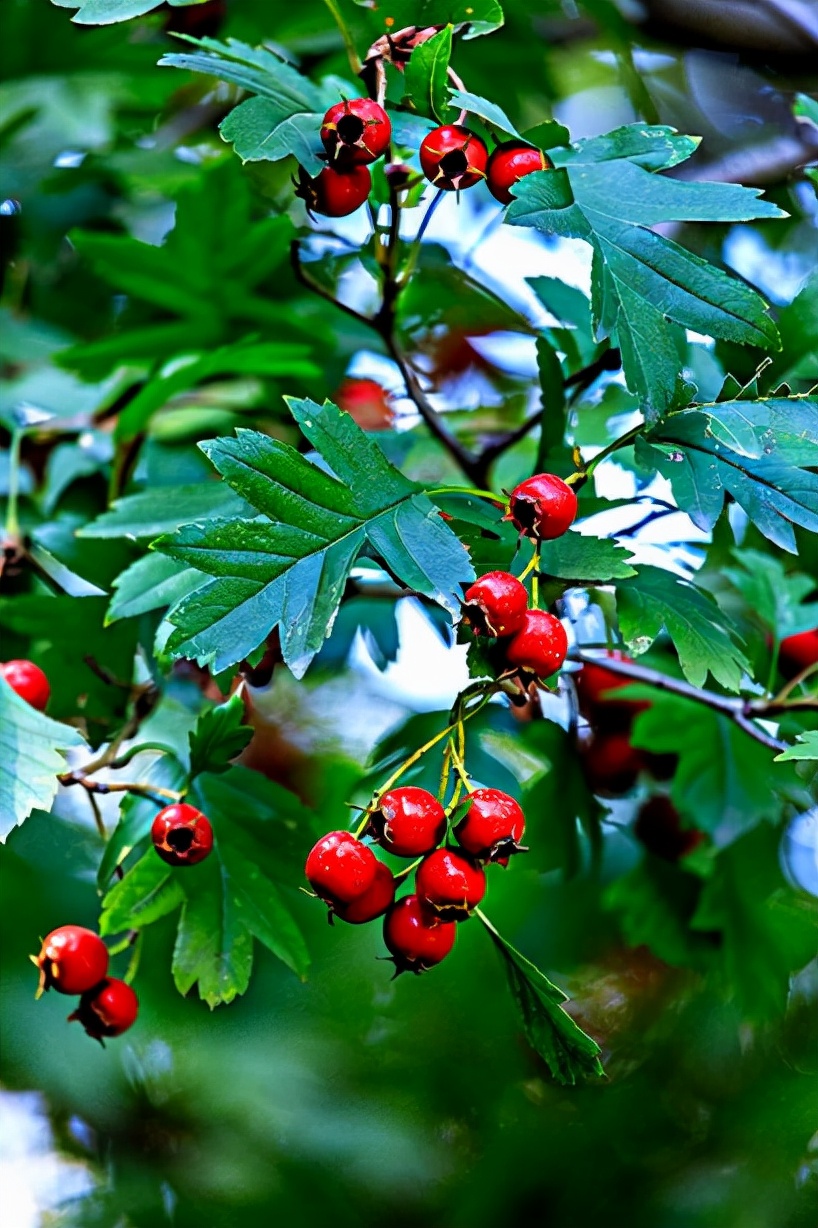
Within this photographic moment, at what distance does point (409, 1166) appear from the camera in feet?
5.27

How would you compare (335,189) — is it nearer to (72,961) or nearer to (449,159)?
(449,159)

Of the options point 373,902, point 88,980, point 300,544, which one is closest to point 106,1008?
point 88,980

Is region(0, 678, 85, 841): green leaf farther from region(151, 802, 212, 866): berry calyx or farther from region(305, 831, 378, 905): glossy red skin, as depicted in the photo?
Result: region(305, 831, 378, 905): glossy red skin

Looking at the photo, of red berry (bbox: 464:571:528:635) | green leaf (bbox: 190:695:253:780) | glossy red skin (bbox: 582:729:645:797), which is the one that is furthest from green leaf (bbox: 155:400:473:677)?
glossy red skin (bbox: 582:729:645:797)

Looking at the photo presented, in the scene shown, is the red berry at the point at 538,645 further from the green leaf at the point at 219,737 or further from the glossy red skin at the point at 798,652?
the glossy red skin at the point at 798,652

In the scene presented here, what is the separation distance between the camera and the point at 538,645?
0.60 meters

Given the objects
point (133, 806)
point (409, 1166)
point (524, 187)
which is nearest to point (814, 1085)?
point (409, 1166)

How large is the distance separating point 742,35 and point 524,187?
1.27 meters

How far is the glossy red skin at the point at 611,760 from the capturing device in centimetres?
131

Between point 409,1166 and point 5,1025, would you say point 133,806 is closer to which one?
point 5,1025

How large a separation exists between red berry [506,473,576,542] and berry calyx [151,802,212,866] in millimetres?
342

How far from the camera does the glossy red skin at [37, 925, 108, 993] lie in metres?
0.87

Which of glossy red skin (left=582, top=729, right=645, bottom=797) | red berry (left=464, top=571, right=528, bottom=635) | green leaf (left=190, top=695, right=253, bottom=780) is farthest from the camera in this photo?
glossy red skin (left=582, top=729, right=645, bottom=797)

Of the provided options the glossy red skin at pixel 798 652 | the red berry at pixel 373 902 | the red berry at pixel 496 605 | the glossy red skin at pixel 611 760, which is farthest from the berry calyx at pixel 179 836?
the glossy red skin at pixel 798 652
